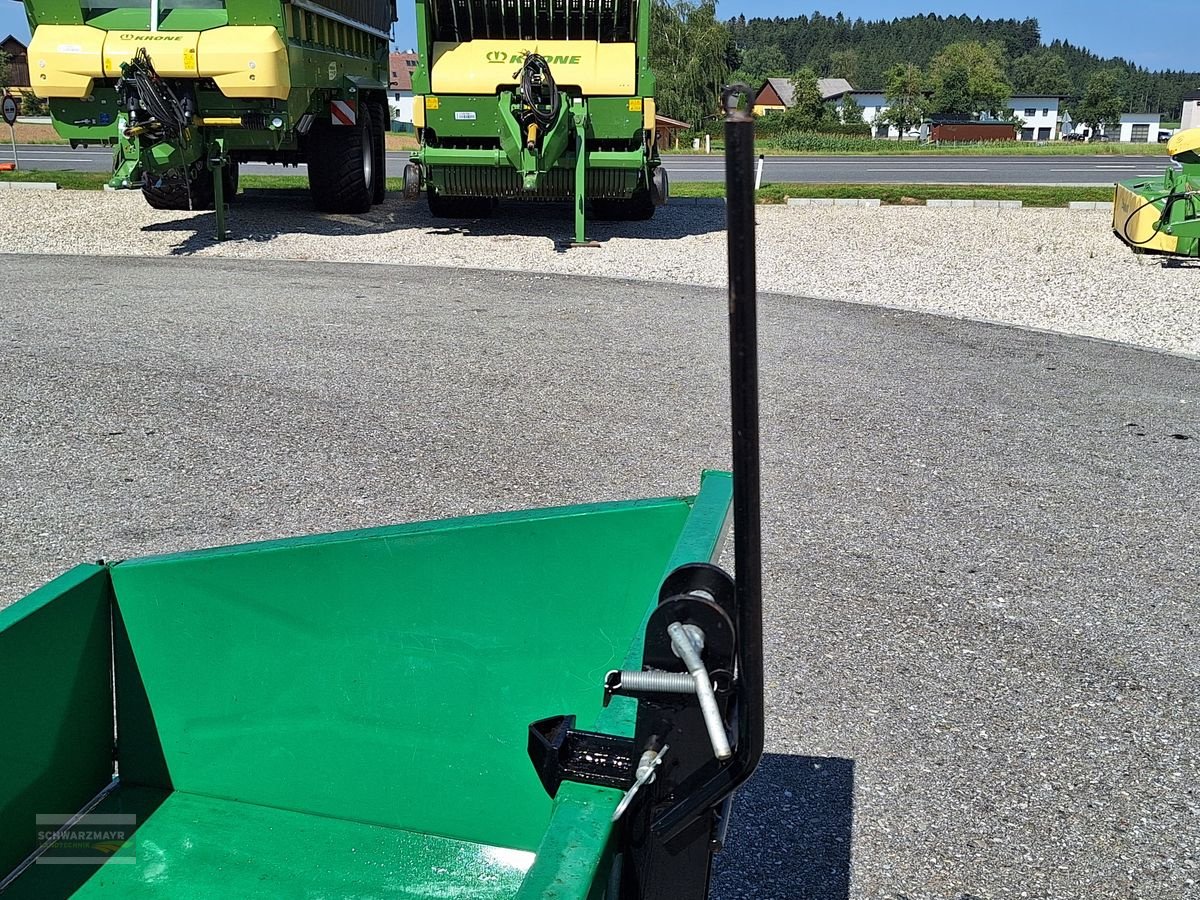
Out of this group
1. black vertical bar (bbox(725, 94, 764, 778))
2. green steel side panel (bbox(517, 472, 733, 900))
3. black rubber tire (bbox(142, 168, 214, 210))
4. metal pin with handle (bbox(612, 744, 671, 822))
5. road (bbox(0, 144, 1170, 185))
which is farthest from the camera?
road (bbox(0, 144, 1170, 185))

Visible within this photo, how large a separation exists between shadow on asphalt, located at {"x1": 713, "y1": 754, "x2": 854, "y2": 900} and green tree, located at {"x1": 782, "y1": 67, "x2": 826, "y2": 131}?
240ft

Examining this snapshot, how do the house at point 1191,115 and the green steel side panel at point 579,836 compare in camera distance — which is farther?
the house at point 1191,115

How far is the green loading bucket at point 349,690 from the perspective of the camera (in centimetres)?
221

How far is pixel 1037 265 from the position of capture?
38.5ft

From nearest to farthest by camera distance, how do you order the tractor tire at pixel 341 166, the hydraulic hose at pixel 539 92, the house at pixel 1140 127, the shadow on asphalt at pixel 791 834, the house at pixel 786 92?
1. the shadow on asphalt at pixel 791 834
2. the hydraulic hose at pixel 539 92
3. the tractor tire at pixel 341 166
4. the house at pixel 786 92
5. the house at pixel 1140 127

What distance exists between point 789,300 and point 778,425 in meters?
3.99

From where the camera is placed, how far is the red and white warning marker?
505 inches

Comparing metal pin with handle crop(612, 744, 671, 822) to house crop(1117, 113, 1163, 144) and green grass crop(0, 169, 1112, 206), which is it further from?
house crop(1117, 113, 1163, 144)

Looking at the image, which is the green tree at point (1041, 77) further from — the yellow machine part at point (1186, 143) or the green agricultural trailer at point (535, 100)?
the green agricultural trailer at point (535, 100)

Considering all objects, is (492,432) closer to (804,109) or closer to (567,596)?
(567,596)

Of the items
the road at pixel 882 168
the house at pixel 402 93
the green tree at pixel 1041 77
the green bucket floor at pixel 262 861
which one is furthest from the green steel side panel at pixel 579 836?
the green tree at pixel 1041 77

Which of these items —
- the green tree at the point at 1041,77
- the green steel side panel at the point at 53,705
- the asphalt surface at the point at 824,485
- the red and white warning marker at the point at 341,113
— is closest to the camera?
the green steel side panel at the point at 53,705

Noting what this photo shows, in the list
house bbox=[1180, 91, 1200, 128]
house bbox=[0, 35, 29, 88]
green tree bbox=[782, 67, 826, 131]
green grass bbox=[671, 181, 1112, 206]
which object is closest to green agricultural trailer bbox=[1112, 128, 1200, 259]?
green grass bbox=[671, 181, 1112, 206]

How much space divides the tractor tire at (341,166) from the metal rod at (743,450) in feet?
42.3
